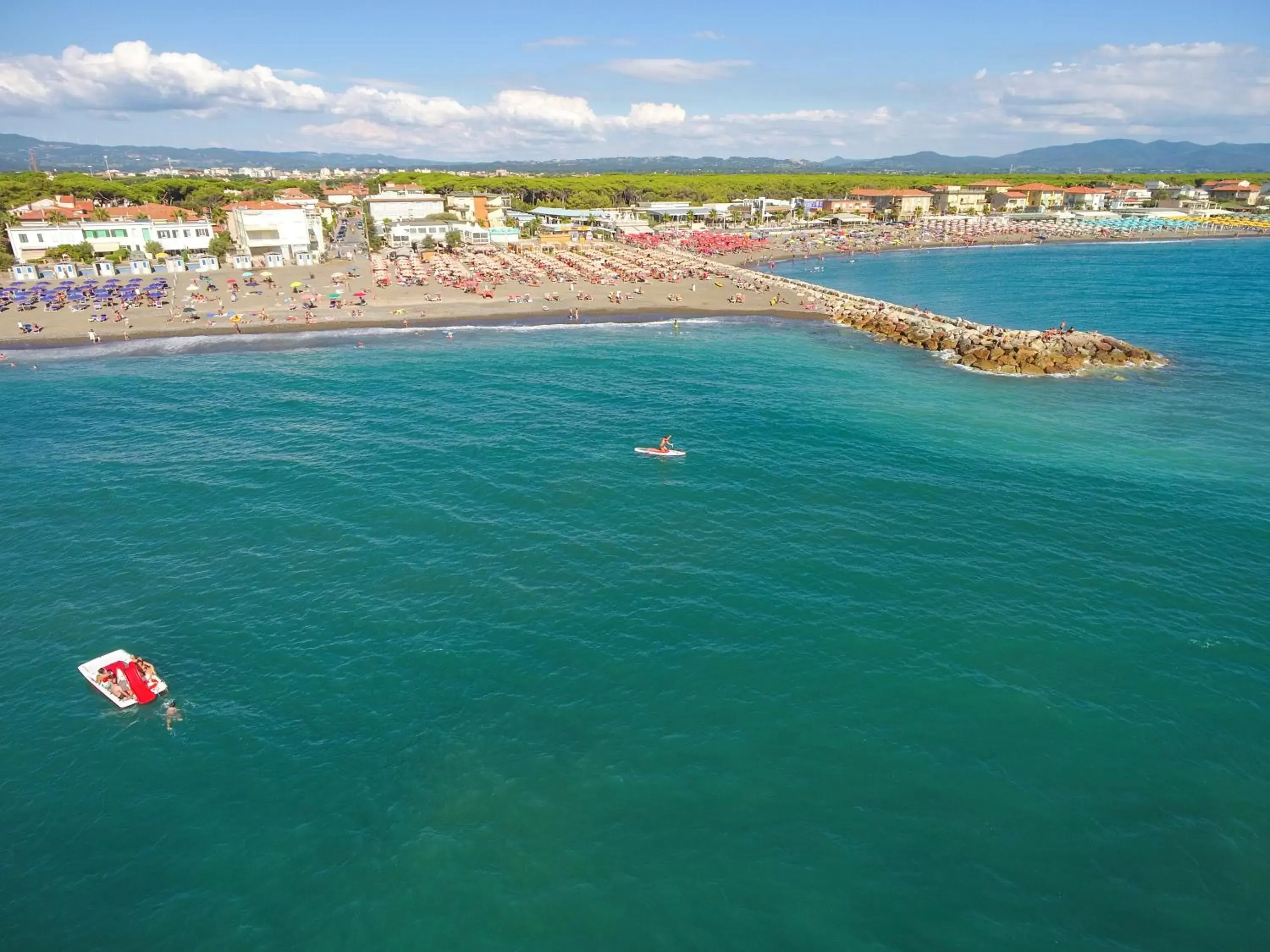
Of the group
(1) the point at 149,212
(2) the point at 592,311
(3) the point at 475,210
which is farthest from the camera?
(3) the point at 475,210

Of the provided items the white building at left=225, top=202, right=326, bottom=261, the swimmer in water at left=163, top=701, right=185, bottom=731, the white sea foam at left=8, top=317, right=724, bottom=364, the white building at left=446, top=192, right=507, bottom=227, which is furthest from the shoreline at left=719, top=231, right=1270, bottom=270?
the swimmer in water at left=163, top=701, right=185, bottom=731

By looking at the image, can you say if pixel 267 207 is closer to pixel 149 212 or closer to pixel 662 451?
pixel 149 212

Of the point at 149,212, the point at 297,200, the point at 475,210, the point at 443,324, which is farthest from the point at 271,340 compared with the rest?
the point at 297,200

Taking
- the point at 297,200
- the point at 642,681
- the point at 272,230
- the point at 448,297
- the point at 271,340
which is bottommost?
the point at 642,681

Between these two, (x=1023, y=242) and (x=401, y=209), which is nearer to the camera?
(x=401, y=209)

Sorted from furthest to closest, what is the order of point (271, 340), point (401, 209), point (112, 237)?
1. point (401, 209)
2. point (112, 237)
3. point (271, 340)

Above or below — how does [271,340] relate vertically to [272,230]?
below

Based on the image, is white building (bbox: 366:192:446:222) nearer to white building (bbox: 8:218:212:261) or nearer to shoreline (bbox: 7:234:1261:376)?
shoreline (bbox: 7:234:1261:376)
